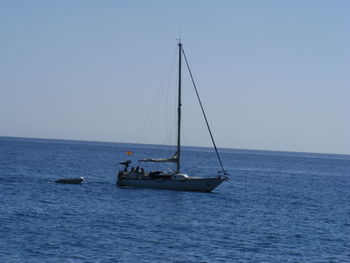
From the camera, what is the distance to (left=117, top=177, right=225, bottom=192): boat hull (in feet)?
233

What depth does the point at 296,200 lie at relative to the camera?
7512 cm

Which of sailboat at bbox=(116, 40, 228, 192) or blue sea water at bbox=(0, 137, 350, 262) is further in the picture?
sailboat at bbox=(116, 40, 228, 192)

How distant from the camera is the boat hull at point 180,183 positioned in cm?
7094

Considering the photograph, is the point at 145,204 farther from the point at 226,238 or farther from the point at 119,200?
the point at 226,238

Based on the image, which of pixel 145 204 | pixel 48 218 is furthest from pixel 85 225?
pixel 145 204

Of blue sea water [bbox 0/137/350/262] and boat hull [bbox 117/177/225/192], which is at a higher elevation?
boat hull [bbox 117/177/225/192]

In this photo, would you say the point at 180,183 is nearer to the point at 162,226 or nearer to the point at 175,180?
the point at 175,180

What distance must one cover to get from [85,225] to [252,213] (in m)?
19.2

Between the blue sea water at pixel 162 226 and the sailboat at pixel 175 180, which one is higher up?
the sailboat at pixel 175 180

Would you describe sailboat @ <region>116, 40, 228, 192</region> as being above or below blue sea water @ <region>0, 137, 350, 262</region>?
above

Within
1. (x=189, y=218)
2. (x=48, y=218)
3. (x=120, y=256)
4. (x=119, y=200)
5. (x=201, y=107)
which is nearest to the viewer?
(x=120, y=256)

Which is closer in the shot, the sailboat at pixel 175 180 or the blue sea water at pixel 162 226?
the blue sea water at pixel 162 226

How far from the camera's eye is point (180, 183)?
233 ft

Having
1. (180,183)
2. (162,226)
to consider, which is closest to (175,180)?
(180,183)
